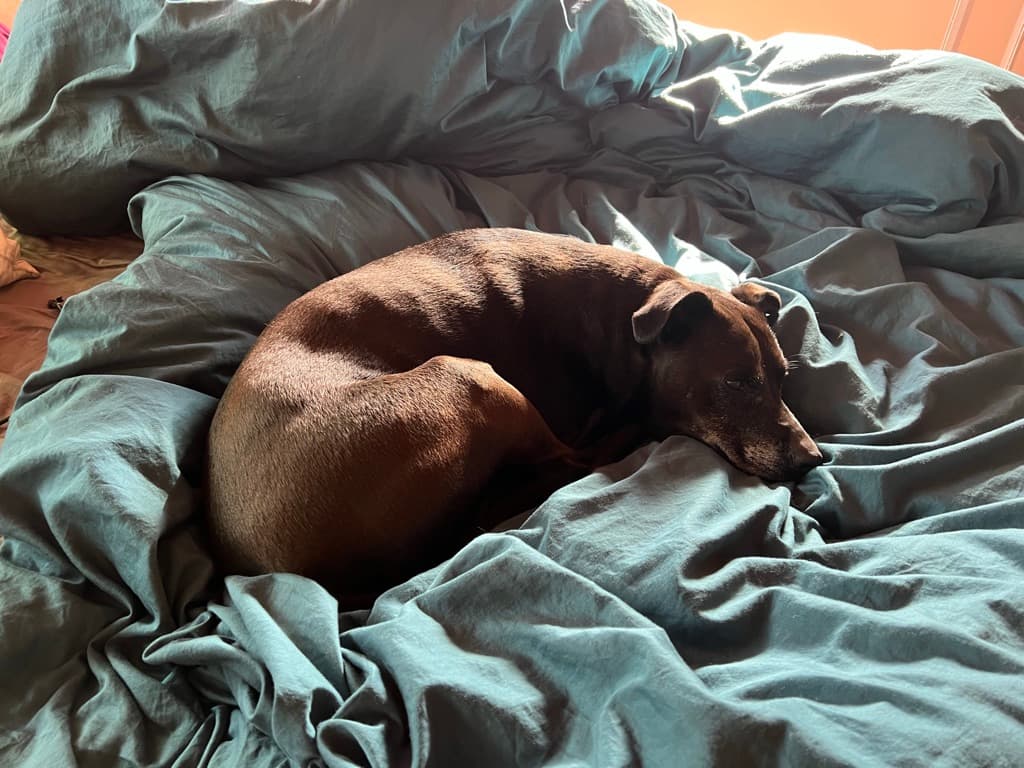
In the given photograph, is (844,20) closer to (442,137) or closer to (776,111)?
(776,111)

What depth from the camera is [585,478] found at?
4.19 feet

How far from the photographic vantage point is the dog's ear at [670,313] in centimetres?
156

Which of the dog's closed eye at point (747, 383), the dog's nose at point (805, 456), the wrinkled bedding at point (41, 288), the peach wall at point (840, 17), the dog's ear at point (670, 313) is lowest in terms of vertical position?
the wrinkled bedding at point (41, 288)

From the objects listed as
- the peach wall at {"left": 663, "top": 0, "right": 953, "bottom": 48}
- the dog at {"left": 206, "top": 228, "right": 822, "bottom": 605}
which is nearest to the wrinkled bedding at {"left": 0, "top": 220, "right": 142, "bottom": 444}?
the dog at {"left": 206, "top": 228, "right": 822, "bottom": 605}

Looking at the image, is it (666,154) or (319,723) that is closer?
(319,723)

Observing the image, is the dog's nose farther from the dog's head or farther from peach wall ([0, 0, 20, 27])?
peach wall ([0, 0, 20, 27])

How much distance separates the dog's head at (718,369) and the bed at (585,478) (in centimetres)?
9

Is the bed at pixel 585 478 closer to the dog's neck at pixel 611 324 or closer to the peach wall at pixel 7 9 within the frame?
the dog's neck at pixel 611 324

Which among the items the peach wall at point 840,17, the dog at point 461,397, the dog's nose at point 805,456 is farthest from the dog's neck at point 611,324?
the peach wall at point 840,17

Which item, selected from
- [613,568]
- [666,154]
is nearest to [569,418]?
[613,568]

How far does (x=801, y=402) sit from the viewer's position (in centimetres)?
161

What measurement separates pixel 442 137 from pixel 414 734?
1502 millimetres

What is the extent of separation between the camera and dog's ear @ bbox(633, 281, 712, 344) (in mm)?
1556

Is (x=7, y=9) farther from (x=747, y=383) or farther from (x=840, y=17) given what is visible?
(x=840, y=17)
